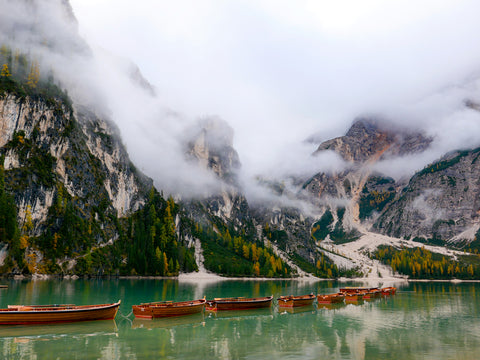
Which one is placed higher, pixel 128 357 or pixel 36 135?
pixel 36 135

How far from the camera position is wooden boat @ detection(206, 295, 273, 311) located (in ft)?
224

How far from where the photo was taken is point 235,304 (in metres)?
70.7

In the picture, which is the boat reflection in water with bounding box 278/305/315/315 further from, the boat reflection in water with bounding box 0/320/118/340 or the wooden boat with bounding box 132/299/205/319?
the boat reflection in water with bounding box 0/320/118/340

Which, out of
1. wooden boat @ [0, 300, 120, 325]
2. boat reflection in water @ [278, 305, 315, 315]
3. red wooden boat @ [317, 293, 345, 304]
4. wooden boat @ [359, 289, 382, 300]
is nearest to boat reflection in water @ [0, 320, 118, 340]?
wooden boat @ [0, 300, 120, 325]

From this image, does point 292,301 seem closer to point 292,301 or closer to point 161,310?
point 292,301

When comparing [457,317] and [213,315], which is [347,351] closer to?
[213,315]

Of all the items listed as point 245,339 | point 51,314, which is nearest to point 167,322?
point 245,339

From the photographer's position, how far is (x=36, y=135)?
199 metres

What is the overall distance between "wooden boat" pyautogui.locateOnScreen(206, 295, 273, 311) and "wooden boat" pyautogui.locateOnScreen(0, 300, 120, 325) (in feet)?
65.4

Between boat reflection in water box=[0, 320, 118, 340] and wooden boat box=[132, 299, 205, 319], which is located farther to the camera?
wooden boat box=[132, 299, 205, 319]

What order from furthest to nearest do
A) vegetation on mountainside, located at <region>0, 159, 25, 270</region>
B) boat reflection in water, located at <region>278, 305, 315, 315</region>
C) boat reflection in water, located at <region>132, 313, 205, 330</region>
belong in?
vegetation on mountainside, located at <region>0, 159, 25, 270</region> < boat reflection in water, located at <region>278, 305, 315, 315</region> < boat reflection in water, located at <region>132, 313, 205, 330</region>

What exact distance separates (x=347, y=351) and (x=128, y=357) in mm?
21944

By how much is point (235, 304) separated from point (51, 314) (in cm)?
3341

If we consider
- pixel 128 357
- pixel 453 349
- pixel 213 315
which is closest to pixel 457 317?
pixel 453 349
